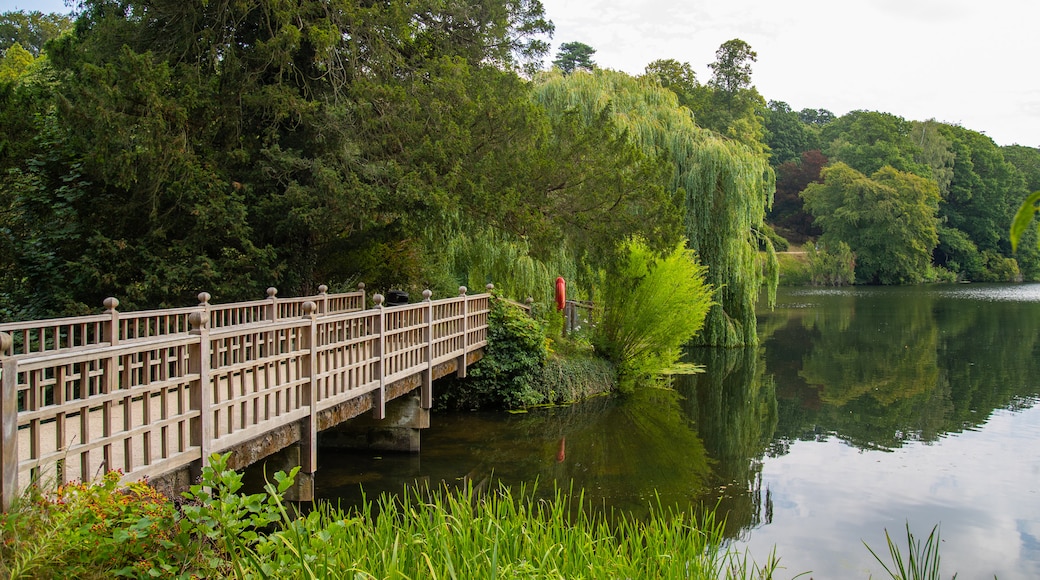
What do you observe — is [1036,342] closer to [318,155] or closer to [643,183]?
[643,183]

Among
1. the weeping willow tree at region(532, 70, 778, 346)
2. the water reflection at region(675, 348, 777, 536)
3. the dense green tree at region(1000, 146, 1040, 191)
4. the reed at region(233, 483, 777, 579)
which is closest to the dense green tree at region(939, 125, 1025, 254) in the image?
the dense green tree at region(1000, 146, 1040, 191)

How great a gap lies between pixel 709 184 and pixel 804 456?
34.6 feet

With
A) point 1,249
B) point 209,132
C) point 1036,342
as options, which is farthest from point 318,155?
point 1036,342

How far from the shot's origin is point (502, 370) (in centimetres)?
1452

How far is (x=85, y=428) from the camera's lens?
4.89m

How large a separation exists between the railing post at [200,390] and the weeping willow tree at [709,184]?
16.3 meters

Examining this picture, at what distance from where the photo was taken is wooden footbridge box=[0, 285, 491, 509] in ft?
15.4

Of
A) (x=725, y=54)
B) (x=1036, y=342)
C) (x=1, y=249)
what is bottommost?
(x=1036, y=342)

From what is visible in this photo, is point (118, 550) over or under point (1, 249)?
under

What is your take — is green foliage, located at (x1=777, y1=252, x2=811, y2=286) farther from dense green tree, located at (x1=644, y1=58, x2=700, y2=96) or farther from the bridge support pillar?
the bridge support pillar

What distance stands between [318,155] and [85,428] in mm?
8922

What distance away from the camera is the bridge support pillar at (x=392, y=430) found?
1146 centimetres

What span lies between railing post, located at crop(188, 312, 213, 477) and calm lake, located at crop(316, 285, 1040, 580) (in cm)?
246

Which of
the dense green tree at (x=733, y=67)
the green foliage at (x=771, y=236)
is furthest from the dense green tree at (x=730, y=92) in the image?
the green foliage at (x=771, y=236)
